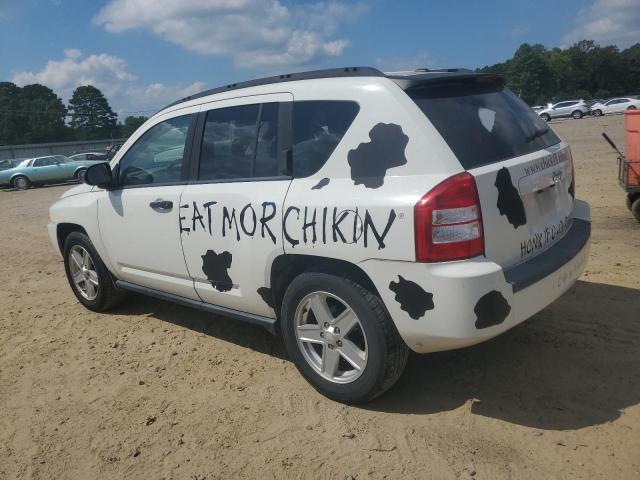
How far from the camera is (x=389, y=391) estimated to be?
3367 mm

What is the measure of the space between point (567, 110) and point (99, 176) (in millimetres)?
45754

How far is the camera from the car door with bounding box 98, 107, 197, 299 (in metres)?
4.04

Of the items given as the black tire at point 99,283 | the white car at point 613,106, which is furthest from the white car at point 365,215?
the white car at point 613,106

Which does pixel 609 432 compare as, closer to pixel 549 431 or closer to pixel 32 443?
pixel 549 431

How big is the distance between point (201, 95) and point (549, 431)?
10.6 ft

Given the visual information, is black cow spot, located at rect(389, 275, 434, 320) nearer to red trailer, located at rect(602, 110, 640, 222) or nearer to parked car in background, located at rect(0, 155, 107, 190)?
red trailer, located at rect(602, 110, 640, 222)

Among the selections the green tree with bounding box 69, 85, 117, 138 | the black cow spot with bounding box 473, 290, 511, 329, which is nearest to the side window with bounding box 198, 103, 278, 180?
the black cow spot with bounding box 473, 290, 511, 329

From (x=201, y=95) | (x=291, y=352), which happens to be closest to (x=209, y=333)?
(x=291, y=352)

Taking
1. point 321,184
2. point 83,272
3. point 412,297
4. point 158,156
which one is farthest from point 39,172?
point 412,297

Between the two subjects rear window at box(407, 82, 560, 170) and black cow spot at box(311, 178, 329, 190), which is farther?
black cow spot at box(311, 178, 329, 190)

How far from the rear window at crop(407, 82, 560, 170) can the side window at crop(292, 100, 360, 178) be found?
0.40m

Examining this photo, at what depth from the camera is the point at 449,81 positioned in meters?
3.12

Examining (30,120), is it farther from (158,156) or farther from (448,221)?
(448,221)

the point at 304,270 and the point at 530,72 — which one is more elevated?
the point at 530,72
